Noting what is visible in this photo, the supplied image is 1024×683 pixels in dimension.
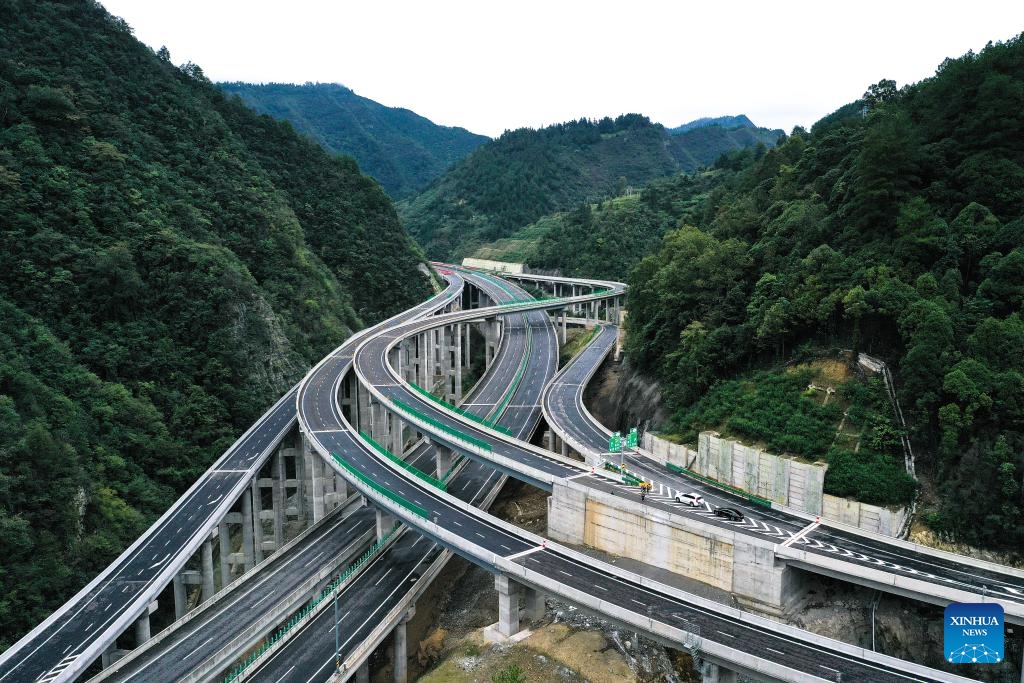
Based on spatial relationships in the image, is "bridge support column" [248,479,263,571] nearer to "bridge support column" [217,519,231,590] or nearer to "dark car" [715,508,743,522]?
"bridge support column" [217,519,231,590]

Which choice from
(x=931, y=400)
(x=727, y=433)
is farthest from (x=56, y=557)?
(x=931, y=400)

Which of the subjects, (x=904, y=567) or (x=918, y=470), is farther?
(x=918, y=470)

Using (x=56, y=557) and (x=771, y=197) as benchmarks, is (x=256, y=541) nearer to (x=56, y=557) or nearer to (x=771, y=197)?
(x=56, y=557)

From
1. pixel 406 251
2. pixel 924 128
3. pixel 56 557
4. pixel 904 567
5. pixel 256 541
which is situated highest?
pixel 924 128

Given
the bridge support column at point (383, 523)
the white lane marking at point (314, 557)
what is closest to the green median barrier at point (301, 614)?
the bridge support column at point (383, 523)

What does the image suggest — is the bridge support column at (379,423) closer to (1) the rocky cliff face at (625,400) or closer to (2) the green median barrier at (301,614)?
(2) the green median barrier at (301,614)

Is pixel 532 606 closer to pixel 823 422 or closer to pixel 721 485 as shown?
pixel 721 485

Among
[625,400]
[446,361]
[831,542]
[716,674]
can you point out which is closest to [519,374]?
[446,361]
